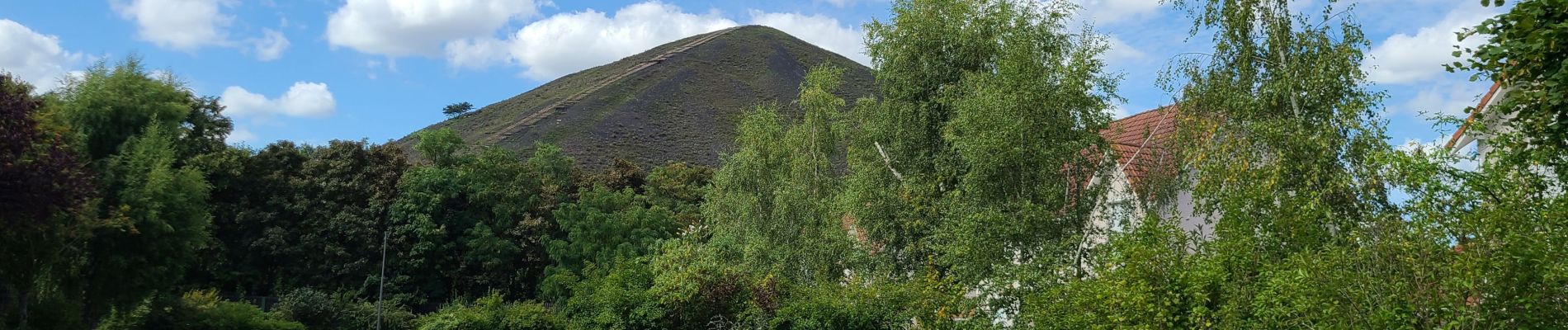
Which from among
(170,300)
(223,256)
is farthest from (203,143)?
(170,300)

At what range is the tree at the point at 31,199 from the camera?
19625 millimetres

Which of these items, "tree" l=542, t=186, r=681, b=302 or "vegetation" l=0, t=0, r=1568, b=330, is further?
"tree" l=542, t=186, r=681, b=302

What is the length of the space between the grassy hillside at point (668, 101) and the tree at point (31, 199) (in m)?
51.3

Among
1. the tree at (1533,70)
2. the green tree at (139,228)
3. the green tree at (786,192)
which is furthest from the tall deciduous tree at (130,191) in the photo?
the tree at (1533,70)

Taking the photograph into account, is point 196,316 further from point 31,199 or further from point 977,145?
point 977,145

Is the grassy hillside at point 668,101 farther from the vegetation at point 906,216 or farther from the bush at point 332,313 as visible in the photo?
the bush at point 332,313

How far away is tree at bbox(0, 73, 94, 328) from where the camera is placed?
19.6 metres

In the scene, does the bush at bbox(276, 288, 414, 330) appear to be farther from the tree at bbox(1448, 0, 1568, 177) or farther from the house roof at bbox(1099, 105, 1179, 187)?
the tree at bbox(1448, 0, 1568, 177)

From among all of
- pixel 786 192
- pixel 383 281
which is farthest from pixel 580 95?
pixel 786 192

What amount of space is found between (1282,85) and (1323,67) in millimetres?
504

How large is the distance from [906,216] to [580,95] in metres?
87.0

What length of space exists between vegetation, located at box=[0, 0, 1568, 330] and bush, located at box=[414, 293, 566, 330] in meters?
0.10

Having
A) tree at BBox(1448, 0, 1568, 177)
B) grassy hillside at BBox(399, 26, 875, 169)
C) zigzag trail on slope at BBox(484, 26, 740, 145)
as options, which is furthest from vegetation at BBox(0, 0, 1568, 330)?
zigzag trail on slope at BBox(484, 26, 740, 145)

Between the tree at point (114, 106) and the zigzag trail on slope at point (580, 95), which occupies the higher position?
the zigzag trail on slope at point (580, 95)
